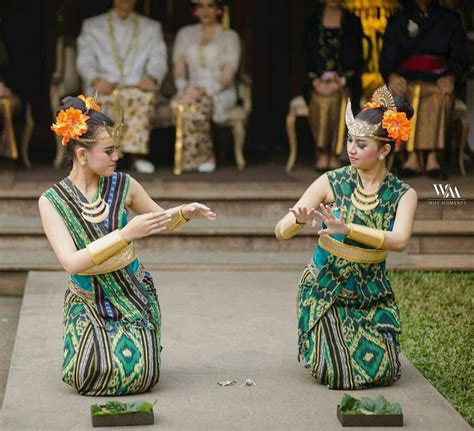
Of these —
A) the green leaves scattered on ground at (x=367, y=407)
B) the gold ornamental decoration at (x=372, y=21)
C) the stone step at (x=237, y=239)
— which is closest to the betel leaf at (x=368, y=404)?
the green leaves scattered on ground at (x=367, y=407)

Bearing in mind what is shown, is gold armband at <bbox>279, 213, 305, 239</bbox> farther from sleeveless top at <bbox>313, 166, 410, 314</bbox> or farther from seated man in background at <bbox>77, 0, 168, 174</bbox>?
seated man in background at <bbox>77, 0, 168, 174</bbox>

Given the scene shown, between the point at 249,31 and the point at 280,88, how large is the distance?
1.90ft

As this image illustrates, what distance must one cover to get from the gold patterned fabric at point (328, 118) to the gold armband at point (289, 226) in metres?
4.47

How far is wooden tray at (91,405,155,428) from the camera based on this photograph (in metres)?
5.63

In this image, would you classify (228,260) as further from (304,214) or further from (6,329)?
(304,214)

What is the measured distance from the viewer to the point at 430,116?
34.2 ft

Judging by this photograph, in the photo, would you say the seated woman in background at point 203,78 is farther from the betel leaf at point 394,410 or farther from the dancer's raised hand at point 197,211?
the betel leaf at point 394,410

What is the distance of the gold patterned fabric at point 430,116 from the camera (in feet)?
34.2

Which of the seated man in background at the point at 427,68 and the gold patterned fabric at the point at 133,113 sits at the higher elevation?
the seated man in background at the point at 427,68

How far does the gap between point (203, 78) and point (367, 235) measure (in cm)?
490

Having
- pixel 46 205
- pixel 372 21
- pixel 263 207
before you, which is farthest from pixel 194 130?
pixel 46 205

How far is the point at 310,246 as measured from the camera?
9.30m

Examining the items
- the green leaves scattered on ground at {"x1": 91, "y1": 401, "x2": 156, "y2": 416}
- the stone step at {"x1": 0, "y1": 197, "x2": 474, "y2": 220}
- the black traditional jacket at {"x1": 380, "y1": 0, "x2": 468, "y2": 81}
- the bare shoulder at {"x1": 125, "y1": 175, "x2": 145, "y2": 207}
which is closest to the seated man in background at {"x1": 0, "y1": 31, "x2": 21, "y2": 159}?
the stone step at {"x1": 0, "y1": 197, "x2": 474, "y2": 220}

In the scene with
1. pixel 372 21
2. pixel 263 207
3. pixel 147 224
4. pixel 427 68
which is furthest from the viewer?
pixel 372 21
